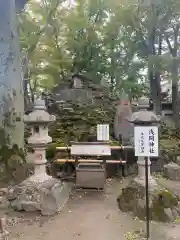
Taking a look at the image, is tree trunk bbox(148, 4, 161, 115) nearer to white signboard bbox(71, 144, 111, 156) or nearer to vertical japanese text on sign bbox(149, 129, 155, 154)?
white signboard bbox(71, 144, 111, 156)

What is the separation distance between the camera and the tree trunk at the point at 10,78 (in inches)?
302

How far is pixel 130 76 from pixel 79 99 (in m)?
4.46

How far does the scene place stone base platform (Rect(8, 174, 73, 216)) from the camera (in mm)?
5457

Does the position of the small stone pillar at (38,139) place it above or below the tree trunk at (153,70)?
below

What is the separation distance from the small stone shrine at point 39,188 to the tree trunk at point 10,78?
1850mm

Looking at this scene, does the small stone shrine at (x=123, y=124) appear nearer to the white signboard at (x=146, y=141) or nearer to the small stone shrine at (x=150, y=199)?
the small stone shrine at (x=150, y=199)

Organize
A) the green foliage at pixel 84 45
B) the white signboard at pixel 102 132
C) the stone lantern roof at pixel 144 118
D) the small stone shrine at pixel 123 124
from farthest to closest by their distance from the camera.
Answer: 1. the green foliage at pixel 84 45
2. the small stone shrine at pixel 123 124
3. the white signboard at pixel 102 132
4. the stone lantern roof at pixel 144 118

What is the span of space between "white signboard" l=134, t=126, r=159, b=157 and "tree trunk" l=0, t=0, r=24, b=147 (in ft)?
14.0

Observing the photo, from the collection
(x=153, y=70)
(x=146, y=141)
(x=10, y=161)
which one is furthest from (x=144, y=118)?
(x=153, y=70)

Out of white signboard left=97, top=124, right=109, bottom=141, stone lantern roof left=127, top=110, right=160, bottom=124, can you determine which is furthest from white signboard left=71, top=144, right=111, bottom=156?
stone lantern roof left=127, top=110, right=160, bottom=124

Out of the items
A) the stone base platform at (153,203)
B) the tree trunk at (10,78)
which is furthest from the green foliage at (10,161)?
the stone base platform at (153,203)

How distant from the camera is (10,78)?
7.85m

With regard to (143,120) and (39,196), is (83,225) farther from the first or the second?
(143,120)

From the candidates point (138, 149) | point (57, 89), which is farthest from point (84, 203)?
point (57, 89)
